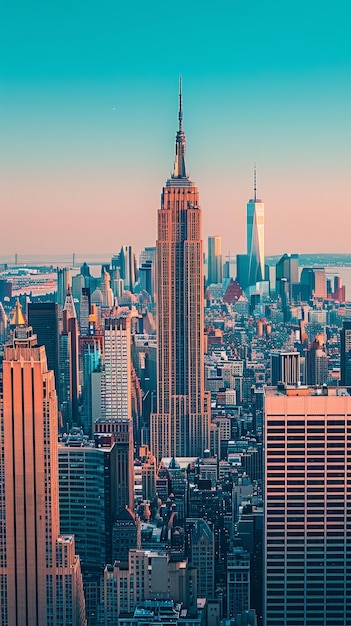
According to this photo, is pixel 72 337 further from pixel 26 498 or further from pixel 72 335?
pixel 26 498

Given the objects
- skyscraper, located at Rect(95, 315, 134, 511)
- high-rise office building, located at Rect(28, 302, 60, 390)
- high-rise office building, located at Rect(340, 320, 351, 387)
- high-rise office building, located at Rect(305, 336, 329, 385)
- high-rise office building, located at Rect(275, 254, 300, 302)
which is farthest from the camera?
high-rise office building, located at Rect(340, 320, 351, 387)

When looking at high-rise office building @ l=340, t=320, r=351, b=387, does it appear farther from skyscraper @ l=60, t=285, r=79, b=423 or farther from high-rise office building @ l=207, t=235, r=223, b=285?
skyscraper @ l=60, t=285, r=79, b=423

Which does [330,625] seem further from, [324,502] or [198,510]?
[198,510]

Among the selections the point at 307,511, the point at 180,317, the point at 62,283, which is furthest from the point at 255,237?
the point at 180,317

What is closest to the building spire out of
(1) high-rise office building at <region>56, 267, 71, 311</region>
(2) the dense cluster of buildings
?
(2) the dense cluster of buildings

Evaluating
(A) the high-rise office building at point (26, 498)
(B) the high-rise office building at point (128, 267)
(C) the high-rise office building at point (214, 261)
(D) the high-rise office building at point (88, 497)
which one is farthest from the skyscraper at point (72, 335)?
(A) the high-rise office building at point (26, 498)

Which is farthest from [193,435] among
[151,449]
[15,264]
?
[15,264]
